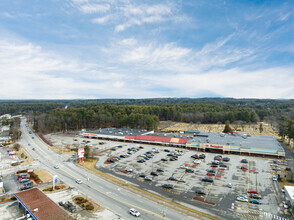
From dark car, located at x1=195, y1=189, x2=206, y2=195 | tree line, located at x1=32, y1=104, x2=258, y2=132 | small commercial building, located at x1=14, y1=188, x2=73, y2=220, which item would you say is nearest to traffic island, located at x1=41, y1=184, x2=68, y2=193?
small commercial building, located at x1=14, y1=188, x2=73, y2=220

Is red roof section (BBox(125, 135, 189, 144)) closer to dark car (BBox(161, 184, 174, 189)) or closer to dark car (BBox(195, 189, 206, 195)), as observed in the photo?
dark car (BBox(161, 184, 174, 189))

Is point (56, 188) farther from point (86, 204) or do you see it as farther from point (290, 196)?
point (290, 196)

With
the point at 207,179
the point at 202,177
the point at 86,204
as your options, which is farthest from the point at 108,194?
the point at 202,177

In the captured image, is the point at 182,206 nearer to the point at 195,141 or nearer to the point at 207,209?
the point at 207,209

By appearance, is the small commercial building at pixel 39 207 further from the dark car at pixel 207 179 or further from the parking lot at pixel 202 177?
the dark car at pixel 207 179

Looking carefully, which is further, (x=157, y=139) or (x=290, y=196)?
(x=157, y=139)

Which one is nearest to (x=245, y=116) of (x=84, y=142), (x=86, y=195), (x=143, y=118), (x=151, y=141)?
(x=143, y=118)

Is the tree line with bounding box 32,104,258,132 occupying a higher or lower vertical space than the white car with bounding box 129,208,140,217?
higher
